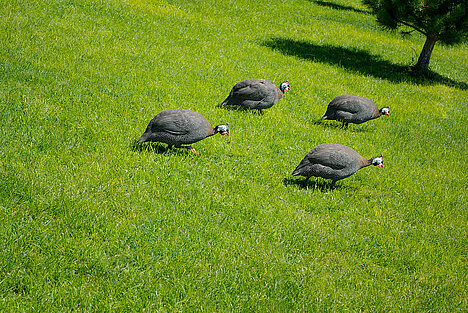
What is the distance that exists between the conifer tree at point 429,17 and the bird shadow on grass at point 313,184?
37.6 ft

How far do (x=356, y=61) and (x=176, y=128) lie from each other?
12908 mm

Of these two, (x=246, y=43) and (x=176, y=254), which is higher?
(x=246, y=43)

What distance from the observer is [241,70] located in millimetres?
13109

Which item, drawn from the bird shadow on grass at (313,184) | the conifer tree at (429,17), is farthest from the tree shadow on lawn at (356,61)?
the bird shadow on grass at (313,184)

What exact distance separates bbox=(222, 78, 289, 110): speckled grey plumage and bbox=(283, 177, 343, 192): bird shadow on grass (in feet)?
9.69

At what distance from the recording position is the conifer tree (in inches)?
602

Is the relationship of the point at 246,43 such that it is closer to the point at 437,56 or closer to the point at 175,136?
the point at 175,136

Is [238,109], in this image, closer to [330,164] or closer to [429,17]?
[330,164]

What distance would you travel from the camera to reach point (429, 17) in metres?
16.0

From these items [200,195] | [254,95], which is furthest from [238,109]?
[200,195]

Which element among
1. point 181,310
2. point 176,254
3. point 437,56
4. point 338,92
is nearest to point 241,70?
point 338,92

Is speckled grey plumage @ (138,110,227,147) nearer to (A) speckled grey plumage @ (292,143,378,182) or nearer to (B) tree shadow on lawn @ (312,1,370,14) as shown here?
(A) speckled grey plumage @ (292,143,378,182)

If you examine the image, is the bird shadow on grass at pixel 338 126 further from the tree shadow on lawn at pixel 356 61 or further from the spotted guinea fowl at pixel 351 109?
the tree shadow on lawn at pixel 356 61

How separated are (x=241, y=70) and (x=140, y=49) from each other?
3.55 m
